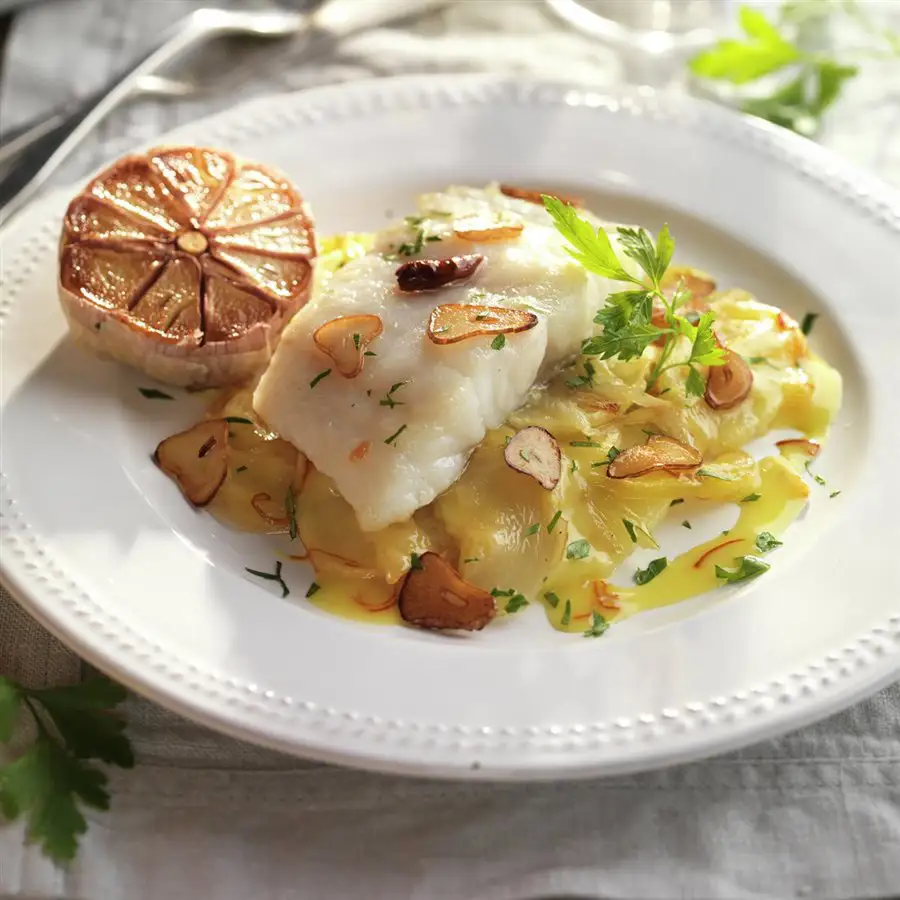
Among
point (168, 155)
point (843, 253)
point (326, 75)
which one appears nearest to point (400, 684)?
point (168, 155)

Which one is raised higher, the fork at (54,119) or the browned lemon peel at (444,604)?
the fork at (54,119)

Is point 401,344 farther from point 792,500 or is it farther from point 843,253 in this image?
point 843,253

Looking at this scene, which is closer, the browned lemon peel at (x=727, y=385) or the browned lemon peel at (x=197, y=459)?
the browned lemon peel at (x=197, y=459)

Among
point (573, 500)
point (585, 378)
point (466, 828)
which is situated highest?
point (585, 378)

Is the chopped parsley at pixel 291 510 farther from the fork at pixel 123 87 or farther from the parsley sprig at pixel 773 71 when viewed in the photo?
the parsley sprig at pixel 773 71

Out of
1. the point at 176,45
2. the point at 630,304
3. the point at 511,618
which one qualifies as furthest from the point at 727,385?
the point at 176,45

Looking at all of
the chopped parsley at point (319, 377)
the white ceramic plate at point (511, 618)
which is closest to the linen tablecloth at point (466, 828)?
the white ceramic plate at point (511, 618)

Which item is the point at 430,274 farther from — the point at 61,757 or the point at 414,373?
the point at 61,757
